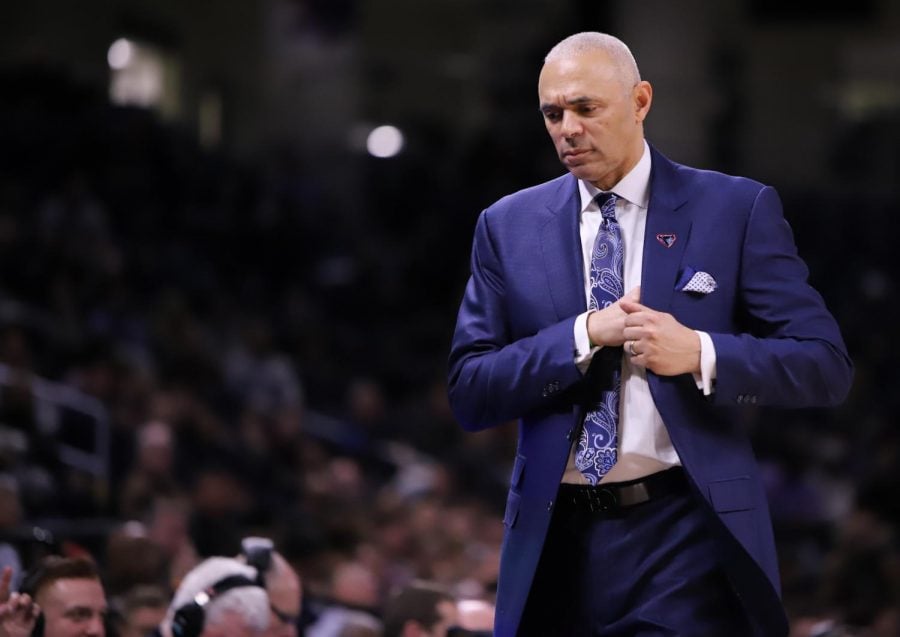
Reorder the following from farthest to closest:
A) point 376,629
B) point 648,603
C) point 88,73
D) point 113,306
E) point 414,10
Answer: point 414,10, point 88,73, point 113,306, point 376,629, point 648,603

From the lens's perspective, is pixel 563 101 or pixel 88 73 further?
pixel 88 73

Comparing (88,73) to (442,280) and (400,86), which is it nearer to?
(400,86)

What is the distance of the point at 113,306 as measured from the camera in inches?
409

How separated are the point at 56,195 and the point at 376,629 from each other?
7.02m

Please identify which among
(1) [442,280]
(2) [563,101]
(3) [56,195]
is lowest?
(1) [442,280]

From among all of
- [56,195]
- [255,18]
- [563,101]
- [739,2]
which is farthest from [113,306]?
[739,2]

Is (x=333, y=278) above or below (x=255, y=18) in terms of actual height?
below

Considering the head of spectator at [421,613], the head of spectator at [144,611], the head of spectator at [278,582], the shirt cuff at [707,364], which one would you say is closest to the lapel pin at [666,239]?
the shirt cuff at [707,364]

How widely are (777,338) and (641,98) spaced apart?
0.52 metres

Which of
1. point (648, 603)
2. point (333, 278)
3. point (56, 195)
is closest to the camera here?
point (648, 603)

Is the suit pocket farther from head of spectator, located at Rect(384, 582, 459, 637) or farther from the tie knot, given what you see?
head of spectator, located at Rect(384, 582, 459, 637)

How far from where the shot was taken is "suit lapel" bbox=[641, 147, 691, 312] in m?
2.76

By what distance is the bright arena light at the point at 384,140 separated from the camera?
1988 centimetres

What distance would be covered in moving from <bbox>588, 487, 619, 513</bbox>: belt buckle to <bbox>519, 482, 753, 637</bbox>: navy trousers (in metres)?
0.01
